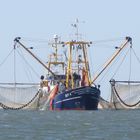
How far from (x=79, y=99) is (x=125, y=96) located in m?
18.2

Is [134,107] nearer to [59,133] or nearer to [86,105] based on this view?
[86,105]

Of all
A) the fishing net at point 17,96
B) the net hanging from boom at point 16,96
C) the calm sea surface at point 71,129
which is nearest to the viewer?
the calm sea surface at point 71,129

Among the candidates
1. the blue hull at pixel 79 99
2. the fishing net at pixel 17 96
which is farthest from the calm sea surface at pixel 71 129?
the fishing net at pixel 17 96

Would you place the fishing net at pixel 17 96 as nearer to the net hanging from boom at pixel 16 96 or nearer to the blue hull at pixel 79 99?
the net hanging from boom at pixel 16 96

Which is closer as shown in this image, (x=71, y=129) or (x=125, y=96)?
(x=71, y=129)

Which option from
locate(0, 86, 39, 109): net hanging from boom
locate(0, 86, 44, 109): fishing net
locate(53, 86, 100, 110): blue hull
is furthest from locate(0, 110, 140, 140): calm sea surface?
locate(0, 86, 39, 109): net hanging from boom

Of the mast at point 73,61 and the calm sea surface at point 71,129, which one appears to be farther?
the mast at point 73,61

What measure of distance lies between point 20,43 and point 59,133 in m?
69.5

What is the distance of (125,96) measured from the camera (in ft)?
538

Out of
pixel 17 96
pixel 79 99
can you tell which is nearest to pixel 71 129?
Result: pixel 79 99

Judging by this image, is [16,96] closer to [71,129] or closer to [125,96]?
[125,96]

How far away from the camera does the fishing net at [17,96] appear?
16575cm

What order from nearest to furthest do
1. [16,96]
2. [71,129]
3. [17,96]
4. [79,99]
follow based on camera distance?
[71,129]
[79,99]
[16,96]
[17,96]

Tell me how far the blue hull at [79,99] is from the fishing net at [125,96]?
12033 mm
